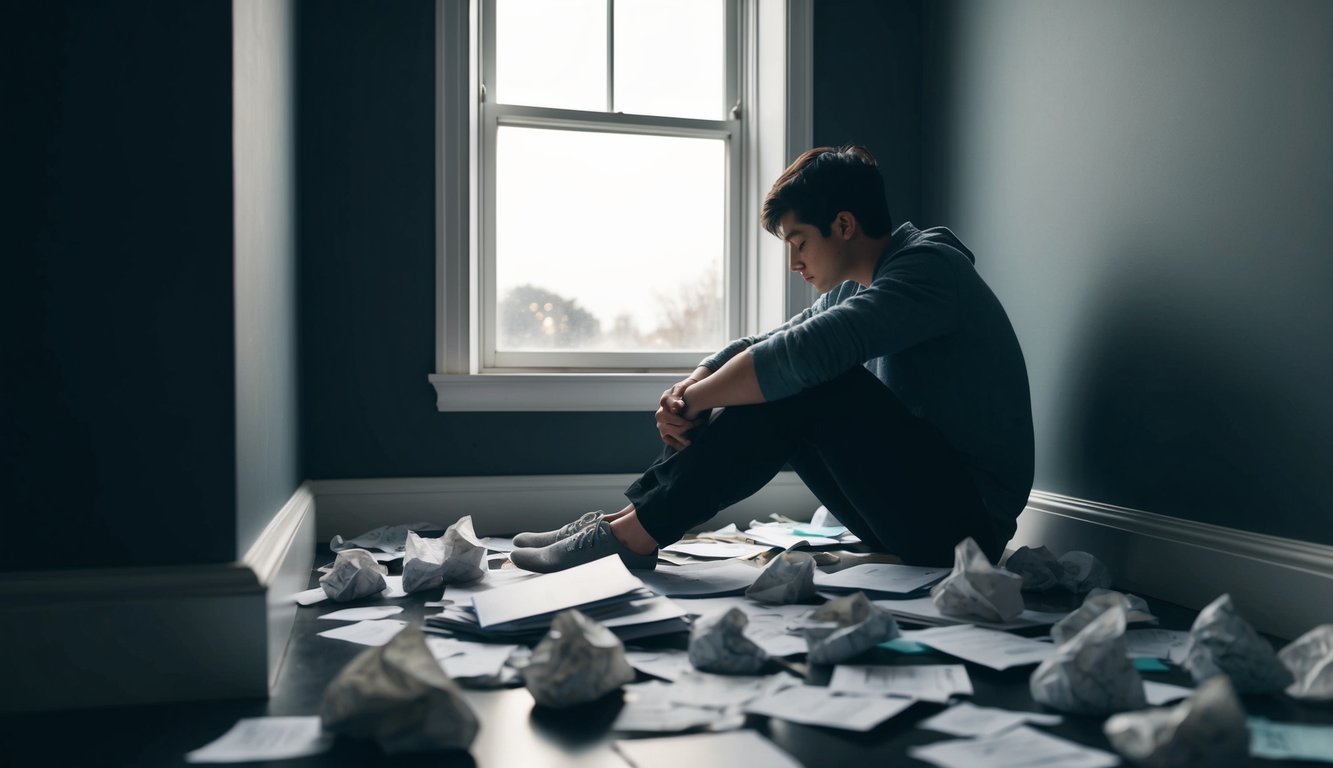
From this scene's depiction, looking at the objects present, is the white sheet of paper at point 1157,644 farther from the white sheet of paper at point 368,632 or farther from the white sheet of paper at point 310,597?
the white sheet of paper at point 310,597

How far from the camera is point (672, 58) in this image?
2797 mm

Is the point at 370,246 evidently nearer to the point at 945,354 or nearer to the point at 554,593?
the point at 554,593

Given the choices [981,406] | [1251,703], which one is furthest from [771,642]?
[981,406]

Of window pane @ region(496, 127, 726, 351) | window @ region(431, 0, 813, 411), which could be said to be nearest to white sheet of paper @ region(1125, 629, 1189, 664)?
window @ region(431, 0, 813, 411)

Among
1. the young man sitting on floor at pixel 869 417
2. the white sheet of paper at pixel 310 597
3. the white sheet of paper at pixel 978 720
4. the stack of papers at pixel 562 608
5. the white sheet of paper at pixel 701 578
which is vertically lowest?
the white sheet of paper at pixel 310 597

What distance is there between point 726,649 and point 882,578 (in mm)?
584

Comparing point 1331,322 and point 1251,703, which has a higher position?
point 1331,322

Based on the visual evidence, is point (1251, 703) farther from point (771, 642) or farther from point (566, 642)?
point (566, 642)

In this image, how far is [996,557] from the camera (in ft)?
5.83

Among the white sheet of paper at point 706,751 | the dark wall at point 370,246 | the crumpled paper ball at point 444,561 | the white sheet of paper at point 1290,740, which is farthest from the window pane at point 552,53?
the white sheet of paper at point 1290,740

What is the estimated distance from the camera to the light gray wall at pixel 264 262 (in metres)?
1.26

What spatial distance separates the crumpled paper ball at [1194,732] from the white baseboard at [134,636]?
101cm

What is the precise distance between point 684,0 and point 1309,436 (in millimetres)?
2070

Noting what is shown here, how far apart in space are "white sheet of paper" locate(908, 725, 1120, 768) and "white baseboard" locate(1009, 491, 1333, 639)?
72cm
